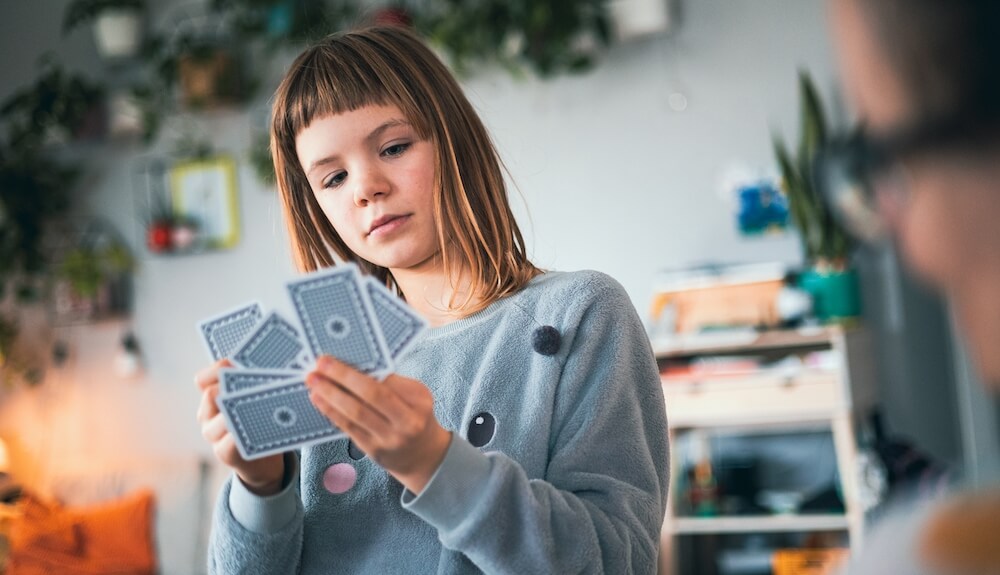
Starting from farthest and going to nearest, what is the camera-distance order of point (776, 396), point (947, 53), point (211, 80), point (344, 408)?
1. point (211, 80)
2. point (776, 396)
3. point (344, 408)
4. point (947, 53)

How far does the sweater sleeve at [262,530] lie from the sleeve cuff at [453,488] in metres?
0.23

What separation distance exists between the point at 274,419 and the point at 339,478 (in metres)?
0.20

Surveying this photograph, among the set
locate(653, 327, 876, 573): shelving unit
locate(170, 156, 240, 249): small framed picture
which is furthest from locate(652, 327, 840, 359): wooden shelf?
locate(170, 156, 240, 249): small framed picture

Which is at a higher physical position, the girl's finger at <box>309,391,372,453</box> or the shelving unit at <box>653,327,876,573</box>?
the girl's finger at <box>309,391,372,453</box>

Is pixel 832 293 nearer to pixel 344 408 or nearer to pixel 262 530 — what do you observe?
pixel 262 530

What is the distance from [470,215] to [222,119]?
4.14 meters

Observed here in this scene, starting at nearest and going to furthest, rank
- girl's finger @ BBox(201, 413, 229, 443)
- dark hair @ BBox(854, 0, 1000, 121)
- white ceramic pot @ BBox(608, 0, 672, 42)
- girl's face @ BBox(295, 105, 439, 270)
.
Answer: dark hair @ BBox(854, 0, 1000, 121), girl's finger @ BBox(201, 413, 229, 443), girl's face @ BBox(295, 105, 439, 270), white ceramic pot @ BBox(608, 0, 672, 42)

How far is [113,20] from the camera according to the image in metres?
4.92

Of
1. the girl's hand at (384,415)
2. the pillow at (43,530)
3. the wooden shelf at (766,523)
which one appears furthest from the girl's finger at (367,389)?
the pillow at (43,530)

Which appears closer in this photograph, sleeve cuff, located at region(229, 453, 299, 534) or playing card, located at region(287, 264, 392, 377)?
playing card, located at region(287, 264, 392, 377)

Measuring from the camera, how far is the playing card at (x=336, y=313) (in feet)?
2.87

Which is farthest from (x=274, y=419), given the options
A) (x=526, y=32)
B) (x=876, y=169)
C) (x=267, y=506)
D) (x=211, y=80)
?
(x=211, y=80)

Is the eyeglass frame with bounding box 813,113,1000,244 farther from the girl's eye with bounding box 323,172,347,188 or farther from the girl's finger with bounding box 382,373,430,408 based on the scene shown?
the girl's eye with bounding box 323,172,347,188

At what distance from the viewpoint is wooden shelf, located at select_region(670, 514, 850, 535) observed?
340 cm
